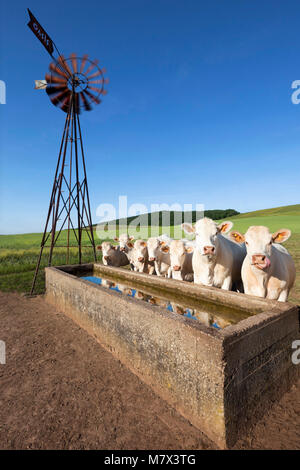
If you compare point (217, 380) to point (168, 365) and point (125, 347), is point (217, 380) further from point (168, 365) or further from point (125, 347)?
point (125, 347)

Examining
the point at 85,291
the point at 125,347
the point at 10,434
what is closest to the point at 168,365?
the point at 125,347

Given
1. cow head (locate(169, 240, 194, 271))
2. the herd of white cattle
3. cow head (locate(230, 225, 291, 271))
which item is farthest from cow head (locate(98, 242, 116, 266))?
cow head (locate(230, 225, 291, 271))

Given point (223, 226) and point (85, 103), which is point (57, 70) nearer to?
point (85, 103)

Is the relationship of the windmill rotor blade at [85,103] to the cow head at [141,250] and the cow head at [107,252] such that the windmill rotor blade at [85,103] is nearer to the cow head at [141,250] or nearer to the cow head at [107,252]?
the cow head at [107,252]

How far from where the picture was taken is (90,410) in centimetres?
303

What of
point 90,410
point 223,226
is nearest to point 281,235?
point 223,226

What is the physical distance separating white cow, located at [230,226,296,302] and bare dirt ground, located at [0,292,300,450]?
1.47m

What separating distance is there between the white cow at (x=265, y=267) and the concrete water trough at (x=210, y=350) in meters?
0.51

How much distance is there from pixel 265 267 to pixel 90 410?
3.27m

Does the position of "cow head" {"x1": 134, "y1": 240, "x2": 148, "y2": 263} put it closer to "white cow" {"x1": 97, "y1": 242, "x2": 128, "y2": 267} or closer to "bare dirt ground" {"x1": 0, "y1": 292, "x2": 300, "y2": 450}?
"white cow" {"x1": 97, "y1": 242, "x2": 128, "y2": 267}

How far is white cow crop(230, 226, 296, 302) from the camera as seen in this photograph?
3943 millimetres
